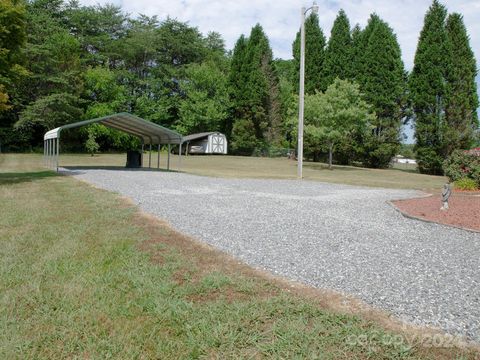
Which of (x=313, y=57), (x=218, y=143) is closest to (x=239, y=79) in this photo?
(x=218, y=143)

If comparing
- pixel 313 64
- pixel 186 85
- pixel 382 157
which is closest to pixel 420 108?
pixel 382 157

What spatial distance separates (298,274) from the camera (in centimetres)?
393

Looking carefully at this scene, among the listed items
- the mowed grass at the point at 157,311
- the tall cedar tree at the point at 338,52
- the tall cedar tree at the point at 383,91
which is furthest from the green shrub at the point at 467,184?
the tall cedar tree at the point at 338,52

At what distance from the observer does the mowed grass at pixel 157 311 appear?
2438mm

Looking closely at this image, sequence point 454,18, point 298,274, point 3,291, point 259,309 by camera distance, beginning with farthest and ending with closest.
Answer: point 454,18
point 298,274
point 3,291
point 259,309

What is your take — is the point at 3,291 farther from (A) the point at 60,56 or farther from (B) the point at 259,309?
(A) the point at 60,56

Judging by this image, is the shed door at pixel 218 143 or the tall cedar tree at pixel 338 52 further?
the shed door at pixel 218 143

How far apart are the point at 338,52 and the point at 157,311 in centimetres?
3849

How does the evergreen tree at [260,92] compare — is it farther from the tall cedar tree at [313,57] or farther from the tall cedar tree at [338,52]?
the tall cedar tree at [338,52]

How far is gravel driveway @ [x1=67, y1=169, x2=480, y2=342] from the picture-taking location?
327 cm

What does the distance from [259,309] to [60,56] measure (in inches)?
1670

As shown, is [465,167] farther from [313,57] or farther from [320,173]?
[313,57]

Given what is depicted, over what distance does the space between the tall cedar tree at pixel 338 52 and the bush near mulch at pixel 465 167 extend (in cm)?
2516

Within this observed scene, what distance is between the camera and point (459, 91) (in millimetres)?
30250
